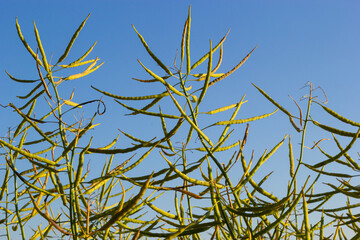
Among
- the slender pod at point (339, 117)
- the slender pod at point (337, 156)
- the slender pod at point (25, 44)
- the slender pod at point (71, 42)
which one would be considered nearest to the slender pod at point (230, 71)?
the slender pod at point (339, 117)

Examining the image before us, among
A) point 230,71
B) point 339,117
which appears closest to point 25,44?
point 230,71

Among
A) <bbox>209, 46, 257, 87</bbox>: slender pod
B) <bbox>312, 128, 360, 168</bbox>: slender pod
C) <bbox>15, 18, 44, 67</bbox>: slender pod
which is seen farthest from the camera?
<bbox>15, 18, 44, 67</bbox>: slender pod

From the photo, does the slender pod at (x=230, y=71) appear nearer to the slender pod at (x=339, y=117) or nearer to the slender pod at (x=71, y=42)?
the slender pod at (x=339, y=117)

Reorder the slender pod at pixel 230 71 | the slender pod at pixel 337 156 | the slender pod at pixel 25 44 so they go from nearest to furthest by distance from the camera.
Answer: the slender pod at pixel 337 156, the slender pod at pixel 230 71, the slender pod at pixel 25 44

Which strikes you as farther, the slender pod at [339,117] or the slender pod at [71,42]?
the slender pod at [71,42]

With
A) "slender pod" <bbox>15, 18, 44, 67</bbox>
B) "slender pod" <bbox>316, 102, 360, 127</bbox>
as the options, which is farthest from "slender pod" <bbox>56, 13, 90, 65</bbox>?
"slender pod" <bbox>316, 102, 360, 127</bbox>

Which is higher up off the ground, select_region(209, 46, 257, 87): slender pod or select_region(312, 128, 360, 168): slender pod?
select_region(209, 46, 257, 87): slender pod

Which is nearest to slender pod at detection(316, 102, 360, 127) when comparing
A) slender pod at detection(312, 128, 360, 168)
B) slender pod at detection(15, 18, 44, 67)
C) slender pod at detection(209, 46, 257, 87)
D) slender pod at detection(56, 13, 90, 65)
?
slender pod at detection(312, 128, 360, 168)

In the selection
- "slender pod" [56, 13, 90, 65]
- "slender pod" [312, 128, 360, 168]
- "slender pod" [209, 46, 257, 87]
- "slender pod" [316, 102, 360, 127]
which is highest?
"slender pod" [56, 13, 90, 65]

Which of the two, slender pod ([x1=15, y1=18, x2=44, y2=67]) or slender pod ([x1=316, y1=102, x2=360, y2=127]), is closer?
slender pod ([x1=316, y1=102, x2=360, y2=127])

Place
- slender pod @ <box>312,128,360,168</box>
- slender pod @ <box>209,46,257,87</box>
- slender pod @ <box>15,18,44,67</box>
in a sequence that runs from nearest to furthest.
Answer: slender pod @ <box>312,128,360,168</box> < slender pod @ <box>209,46,257,87</box> < slender pod @ <box>15,18,44,67</box>

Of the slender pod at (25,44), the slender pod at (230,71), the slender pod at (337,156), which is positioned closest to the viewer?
the slender pod at (337,156)

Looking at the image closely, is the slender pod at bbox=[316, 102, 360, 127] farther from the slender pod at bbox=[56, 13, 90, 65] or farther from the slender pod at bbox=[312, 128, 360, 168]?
the slender pod at bbox=[56, 13, 90, 65]

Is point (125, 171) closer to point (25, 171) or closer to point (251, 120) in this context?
point (251, 120)
